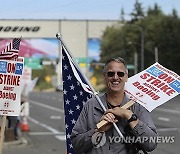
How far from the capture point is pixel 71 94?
5.13 meters

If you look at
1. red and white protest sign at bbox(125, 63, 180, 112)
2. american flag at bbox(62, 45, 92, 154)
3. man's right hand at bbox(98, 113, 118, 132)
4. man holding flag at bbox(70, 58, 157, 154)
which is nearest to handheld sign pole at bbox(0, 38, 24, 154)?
american flag at bbox(62, 45, 92, 154)

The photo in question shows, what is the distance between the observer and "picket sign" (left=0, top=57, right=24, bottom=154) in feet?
20.6

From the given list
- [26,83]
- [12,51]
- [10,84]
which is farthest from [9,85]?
[26,83]

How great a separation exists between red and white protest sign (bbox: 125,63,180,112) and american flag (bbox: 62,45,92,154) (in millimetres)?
739

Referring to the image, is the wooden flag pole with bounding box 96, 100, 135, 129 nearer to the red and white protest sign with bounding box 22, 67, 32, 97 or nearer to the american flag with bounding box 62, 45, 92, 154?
the american flag with bounding box 62, 45, 92, 154

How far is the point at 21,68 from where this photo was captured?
20.6 ft

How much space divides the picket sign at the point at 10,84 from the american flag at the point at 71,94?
1295 mm

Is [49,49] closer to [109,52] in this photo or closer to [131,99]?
[109,52]

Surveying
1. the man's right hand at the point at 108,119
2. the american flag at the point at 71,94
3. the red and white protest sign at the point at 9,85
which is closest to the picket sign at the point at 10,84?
the red and white protest sign at the point at 9,85

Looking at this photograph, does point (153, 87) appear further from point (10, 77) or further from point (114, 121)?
point (10, 77)

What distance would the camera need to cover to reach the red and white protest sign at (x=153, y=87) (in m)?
4.25

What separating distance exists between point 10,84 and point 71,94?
4.58ft

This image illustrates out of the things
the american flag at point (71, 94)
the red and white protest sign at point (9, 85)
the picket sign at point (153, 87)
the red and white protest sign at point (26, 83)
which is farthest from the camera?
the red and white protest sign at point (26, 83)

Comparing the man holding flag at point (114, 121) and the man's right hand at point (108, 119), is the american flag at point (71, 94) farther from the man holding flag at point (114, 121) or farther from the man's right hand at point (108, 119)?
the man's right hand at point (108, 119)
